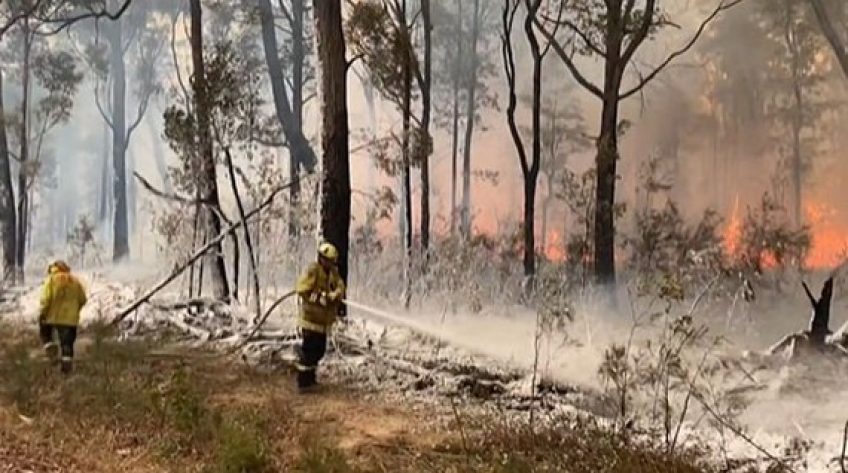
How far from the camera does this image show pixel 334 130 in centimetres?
1164

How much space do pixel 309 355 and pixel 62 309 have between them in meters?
2.86

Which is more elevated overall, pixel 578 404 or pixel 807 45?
pixel 807 45

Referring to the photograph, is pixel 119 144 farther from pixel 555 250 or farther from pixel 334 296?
pixel 334 296

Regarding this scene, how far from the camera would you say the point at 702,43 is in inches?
1324

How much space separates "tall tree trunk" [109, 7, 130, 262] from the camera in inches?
1179

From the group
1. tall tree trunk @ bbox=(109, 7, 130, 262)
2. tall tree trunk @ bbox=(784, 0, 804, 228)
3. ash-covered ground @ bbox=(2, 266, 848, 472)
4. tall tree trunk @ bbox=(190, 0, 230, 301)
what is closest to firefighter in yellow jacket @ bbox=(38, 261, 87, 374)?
ash-covered ground @ bbox=(2, 266, 848, 472)

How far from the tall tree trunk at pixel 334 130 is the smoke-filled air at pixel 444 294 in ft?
0.09

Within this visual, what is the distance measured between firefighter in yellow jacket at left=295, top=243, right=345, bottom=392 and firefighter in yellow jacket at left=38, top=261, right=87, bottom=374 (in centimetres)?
262

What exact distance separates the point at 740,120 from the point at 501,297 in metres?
22.4

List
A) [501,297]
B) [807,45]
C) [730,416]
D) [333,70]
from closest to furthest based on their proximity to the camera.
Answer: [730,416]
[333,70]
[501,297]
[807,45]

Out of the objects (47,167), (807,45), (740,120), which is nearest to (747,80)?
(740,120)

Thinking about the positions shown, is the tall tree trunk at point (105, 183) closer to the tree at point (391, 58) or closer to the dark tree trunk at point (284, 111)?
the dark tree trunk at point (284, 111)

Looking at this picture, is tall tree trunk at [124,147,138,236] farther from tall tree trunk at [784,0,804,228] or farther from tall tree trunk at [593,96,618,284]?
tall tree trunk at [593,96,618,284]

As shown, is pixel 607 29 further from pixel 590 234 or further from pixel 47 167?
pixel 47 167
